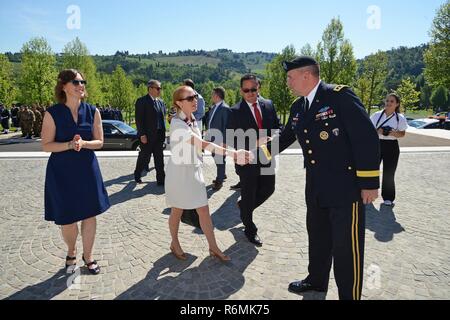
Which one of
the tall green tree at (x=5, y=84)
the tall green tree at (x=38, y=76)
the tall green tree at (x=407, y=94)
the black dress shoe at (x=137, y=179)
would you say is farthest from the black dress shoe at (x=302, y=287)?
the tall green tree at (x=407, y=94)

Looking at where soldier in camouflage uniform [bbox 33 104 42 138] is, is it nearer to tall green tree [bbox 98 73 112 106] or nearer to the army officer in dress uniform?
the army officer in dress uniform

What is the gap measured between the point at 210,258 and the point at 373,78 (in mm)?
36339

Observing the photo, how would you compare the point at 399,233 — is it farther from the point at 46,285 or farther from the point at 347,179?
Result: the point at 46,285

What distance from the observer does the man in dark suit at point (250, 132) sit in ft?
13.9

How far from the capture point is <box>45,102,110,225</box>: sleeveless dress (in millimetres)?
3238

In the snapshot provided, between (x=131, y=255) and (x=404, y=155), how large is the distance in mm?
11066

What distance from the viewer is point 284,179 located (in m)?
8.19

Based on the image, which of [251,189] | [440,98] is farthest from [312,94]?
[440,98]

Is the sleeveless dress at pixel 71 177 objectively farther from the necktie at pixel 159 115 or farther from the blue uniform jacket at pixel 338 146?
the necktie at pixel 159 115

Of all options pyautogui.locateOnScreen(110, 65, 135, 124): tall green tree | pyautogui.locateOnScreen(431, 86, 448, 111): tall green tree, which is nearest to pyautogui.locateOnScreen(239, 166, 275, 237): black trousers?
pyautogui.locateOnScreen(110, 65, 135, 124): tall green tree

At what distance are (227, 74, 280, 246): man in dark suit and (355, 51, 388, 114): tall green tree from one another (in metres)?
34.8

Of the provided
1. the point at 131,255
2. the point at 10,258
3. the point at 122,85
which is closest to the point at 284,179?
the point at 131,255

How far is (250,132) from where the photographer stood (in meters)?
4.36

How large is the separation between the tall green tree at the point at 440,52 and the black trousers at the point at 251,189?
92.6 ft
